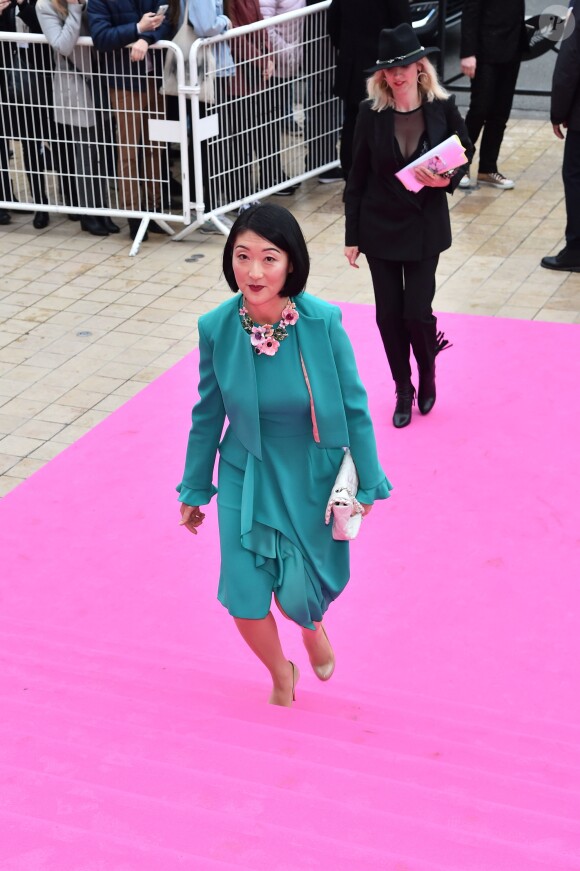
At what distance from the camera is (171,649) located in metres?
4.43

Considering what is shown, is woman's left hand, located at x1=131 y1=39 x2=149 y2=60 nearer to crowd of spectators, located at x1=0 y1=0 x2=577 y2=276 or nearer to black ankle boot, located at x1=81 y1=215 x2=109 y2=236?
crowd of spectators, located at x1=0 y1=0 x2=577 y2=276

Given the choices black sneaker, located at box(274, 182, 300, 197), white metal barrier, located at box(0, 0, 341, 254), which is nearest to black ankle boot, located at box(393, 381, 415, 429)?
white metal barrier, located at box(0, 0, 341, 254)

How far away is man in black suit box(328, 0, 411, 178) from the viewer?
905 centimetres

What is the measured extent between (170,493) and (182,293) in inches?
106

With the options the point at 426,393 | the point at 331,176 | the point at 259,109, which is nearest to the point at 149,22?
the point at 259,109

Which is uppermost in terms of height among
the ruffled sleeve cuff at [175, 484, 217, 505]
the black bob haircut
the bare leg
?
the black bob haircut

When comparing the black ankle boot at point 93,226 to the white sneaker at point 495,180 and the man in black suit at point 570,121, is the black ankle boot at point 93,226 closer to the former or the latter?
the white sneaker at point 495,180

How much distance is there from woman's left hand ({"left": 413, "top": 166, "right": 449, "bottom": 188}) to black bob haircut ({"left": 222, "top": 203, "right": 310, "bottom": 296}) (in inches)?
87.4

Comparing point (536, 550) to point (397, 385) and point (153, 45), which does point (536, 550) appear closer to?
point (397, 385)

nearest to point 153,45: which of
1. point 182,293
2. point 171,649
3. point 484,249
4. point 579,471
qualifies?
point 182,293

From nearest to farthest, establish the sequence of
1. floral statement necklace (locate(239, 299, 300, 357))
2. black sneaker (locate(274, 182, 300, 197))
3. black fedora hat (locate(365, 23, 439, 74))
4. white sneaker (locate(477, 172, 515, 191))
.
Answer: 1. floral statement necklace (locate(239, 299, 300, 357))
2. black fedora hat (locate(365, 23, 439, 74))
3. white sneaker (locate(477, 172, 515, 191))
4. black sneaker (locate(274, 182, 300, 197))

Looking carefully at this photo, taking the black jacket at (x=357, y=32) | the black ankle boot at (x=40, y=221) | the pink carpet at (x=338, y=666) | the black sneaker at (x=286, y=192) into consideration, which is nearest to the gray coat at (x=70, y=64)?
the black ankle boot at (x=40, y=221)

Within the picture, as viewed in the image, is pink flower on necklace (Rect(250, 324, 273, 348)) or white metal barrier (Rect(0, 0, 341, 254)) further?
white metal barrier (Rect(0, 0, 341, 254))

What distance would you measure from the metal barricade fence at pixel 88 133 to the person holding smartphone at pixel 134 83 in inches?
0.4
